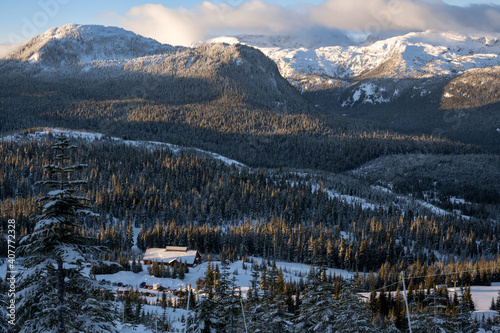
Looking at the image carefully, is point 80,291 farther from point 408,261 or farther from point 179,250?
point 408,261

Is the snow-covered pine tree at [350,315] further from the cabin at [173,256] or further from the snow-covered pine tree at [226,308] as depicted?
the cabin at [173,256]

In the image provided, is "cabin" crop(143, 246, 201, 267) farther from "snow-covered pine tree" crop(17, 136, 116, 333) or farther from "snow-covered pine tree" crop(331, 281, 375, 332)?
"snow-covered pine tree" crop(17, 136, 116, 333)

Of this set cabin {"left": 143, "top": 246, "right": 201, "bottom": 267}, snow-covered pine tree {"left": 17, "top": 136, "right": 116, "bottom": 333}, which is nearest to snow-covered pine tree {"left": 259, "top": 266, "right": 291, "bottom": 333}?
snow-covered pine tree {"left": 17, "top": 136, "right": 116, "bottom": 333}

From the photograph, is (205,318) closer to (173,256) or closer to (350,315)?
(350,315)

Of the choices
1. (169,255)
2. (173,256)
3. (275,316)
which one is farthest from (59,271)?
(169,255)

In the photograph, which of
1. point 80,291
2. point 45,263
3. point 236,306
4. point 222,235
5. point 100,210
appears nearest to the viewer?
point 45,263

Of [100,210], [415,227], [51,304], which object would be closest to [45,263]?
[51,304]

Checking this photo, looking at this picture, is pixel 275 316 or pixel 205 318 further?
pixel 205 318

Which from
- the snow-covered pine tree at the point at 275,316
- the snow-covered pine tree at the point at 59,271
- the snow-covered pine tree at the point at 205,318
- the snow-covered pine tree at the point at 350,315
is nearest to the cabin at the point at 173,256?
the snow-covered pine tree at the point at 205,318
